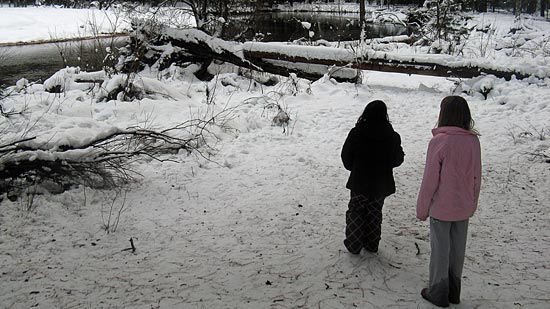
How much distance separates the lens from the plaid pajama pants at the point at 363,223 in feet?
12.3

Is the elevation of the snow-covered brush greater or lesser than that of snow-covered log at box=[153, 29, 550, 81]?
lesser

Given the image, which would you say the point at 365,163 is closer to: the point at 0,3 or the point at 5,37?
the point at 5,37

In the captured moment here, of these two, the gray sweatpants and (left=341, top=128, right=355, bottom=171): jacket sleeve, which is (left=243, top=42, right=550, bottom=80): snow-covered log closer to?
(left=341, top=128, right=355, bottom=171): jacket sleeve

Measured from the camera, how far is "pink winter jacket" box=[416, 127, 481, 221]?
2980 mm

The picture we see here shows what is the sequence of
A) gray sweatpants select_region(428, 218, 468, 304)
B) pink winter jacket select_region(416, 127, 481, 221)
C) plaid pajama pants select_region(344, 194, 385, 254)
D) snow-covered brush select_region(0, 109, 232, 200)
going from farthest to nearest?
1. snow-covered brush select_region(0, 109, 232, 200)
2. plaid pajama pants select_region(344, 194, 385, 254)
3. gray sweatpants select_region(428, 218, 468, 304)
4. pink winter jacket select_region(416, 127, 481, 221)

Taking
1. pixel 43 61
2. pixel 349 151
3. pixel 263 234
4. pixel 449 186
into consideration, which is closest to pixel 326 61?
pixel 263 234

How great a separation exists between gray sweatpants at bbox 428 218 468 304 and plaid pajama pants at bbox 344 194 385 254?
0.64 m

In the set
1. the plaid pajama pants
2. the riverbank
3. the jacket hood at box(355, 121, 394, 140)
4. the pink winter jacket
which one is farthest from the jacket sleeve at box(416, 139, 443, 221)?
the riverbank

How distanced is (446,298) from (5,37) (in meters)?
28.9

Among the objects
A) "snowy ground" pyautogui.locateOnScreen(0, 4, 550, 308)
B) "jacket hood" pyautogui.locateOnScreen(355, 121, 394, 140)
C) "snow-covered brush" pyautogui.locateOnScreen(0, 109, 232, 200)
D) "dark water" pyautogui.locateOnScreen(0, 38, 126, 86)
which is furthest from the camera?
Result: "dark water" pyautogui.locateOnScreen(0, 38, 126, 86)

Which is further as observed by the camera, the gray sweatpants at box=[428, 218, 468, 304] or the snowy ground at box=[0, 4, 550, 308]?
the snowy ground at box=[0, 4, 550, 308]

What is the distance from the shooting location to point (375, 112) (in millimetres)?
3494

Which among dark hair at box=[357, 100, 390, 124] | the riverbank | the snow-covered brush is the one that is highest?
the riverbank

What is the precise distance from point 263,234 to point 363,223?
1054 millimetres
